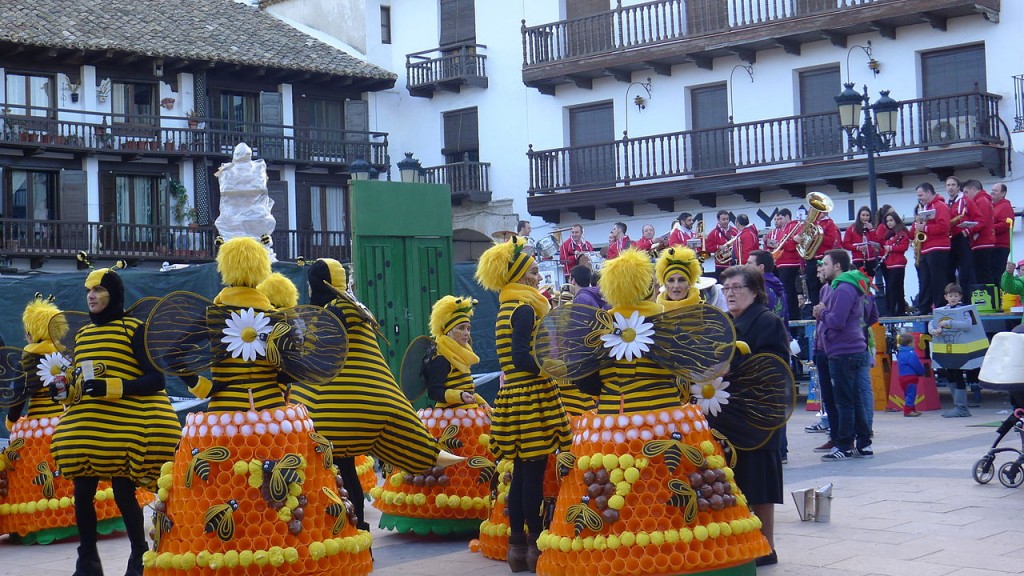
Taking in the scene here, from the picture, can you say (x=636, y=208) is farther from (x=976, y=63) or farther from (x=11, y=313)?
(x=11, y=313)

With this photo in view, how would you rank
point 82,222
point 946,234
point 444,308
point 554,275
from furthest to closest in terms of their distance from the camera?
point 82,222 → point 554,275 → point 946,234 → point 444,308

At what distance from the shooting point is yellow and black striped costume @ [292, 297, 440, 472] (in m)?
7.80

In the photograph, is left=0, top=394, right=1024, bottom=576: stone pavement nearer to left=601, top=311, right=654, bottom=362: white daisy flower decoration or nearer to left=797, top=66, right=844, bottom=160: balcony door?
left=601, top=311, right=654, bottom=362: white daisy flower decoration

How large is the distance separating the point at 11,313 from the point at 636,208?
58.8ft

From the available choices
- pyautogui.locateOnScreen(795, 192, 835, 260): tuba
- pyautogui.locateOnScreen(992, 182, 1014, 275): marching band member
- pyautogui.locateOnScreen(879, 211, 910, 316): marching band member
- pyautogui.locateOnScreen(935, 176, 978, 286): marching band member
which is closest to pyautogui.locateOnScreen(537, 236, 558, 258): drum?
pyautogui.locateOnScreen(795, 192, 835, 260): tuba

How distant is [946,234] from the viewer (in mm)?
17688

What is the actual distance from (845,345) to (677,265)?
4.57 metres

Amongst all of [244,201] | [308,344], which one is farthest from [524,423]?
[244,201]

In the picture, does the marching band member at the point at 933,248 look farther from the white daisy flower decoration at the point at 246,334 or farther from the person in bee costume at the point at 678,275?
the white daisy flower decoration at the point at 246,334

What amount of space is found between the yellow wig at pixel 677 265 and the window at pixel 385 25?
1270 inches

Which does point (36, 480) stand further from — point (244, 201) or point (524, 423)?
point (244, 201)

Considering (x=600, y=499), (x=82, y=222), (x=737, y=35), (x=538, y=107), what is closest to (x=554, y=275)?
(x=737, y=35)

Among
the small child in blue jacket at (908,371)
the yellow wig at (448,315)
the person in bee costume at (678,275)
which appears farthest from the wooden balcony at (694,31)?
the person in bee costume at (678,275)

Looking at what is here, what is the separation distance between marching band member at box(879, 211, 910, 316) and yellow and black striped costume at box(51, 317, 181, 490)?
13373 mm
